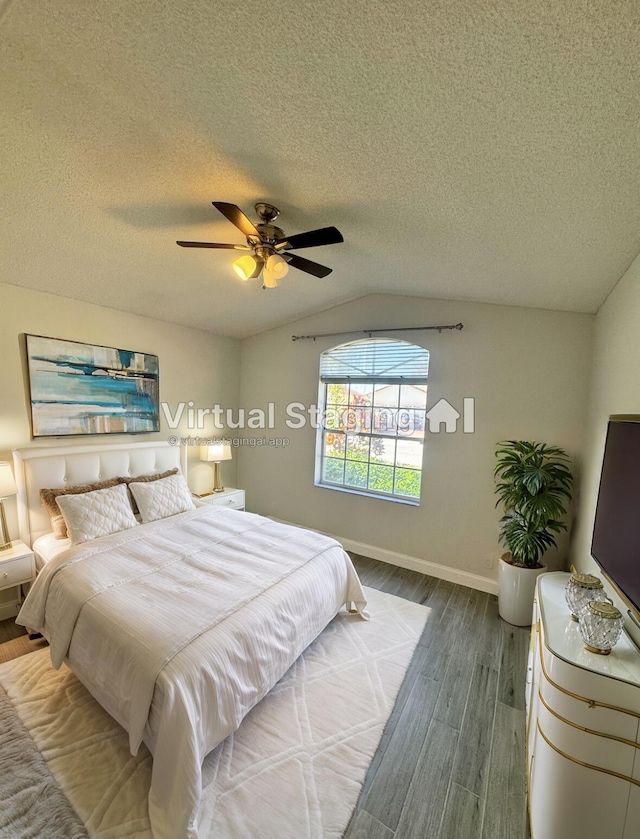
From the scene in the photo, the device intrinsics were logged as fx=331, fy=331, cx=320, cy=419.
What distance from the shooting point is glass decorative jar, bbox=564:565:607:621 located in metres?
1.44

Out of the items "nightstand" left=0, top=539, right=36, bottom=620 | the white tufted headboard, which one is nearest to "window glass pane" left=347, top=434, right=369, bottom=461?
the white tufted headboard

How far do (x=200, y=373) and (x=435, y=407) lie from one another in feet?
9.14

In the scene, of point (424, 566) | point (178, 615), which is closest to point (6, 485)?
point (178, 615)

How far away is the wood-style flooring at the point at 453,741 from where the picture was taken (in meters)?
1.37

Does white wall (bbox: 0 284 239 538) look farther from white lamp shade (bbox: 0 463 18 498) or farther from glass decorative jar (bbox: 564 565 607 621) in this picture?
glass decorative jar (bbox: 564 565 607 621)

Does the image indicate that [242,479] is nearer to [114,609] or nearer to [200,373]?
[200,373]

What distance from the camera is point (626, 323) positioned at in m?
1.83

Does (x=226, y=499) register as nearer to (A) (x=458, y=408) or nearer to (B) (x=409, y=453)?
(B) (x=409, y=453)

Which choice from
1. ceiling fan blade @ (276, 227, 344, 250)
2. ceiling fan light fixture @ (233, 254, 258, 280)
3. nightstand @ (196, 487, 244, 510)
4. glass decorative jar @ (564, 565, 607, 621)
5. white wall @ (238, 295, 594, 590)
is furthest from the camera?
nightstand @ (196, 487, 244, 510)

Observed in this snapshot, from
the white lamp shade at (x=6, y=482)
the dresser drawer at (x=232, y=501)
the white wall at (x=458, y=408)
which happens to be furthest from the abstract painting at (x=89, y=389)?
the white wall at (x=458, y=408)

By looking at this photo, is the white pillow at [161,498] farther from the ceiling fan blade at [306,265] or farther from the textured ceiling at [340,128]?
the ceiling fan blade at [306,265]

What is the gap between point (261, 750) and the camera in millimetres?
1607

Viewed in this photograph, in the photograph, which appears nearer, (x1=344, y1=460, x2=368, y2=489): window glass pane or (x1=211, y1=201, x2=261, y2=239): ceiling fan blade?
(x1=211, y1=201, x2=261, y2=239): ceiling fan blade

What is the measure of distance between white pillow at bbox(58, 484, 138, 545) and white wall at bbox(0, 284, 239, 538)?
57 centimetres
